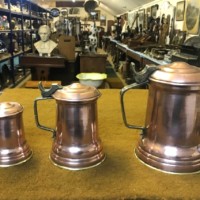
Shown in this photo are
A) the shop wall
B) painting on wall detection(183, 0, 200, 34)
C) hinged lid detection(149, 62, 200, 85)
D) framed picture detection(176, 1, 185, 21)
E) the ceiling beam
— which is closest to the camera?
hinged lid detection(149, 62, 200, 85)

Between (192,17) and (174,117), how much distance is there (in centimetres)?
401

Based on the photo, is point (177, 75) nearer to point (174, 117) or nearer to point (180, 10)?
point (174, 117)

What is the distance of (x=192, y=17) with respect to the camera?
4.13 meters

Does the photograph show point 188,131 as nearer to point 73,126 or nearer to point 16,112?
point 73,126

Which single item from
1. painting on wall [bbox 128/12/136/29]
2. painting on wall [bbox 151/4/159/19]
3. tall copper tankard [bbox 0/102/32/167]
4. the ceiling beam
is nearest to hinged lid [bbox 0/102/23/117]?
tall copper tankard [bbox 0/102/32/167]

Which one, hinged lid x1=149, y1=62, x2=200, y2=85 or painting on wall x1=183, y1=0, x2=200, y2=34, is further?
painting on wall x1=183, y1=0, x2=200, y2=34

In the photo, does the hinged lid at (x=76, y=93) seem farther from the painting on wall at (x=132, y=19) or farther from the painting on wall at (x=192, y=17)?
the painting on wall at (x=132, y=19)

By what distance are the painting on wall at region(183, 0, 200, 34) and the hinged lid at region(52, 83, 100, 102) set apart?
3.75 metres

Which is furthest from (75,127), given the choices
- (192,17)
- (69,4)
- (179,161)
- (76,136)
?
(69,4)

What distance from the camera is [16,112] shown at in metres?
0.62

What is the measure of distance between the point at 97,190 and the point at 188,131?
0.26m

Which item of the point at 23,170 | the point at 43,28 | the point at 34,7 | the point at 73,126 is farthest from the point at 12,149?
the point at 34,7

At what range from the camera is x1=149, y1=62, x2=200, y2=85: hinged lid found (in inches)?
22.5

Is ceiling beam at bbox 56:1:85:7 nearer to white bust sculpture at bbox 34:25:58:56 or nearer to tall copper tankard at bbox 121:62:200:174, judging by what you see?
white bust sculpture at bbox 34:25:58:56
